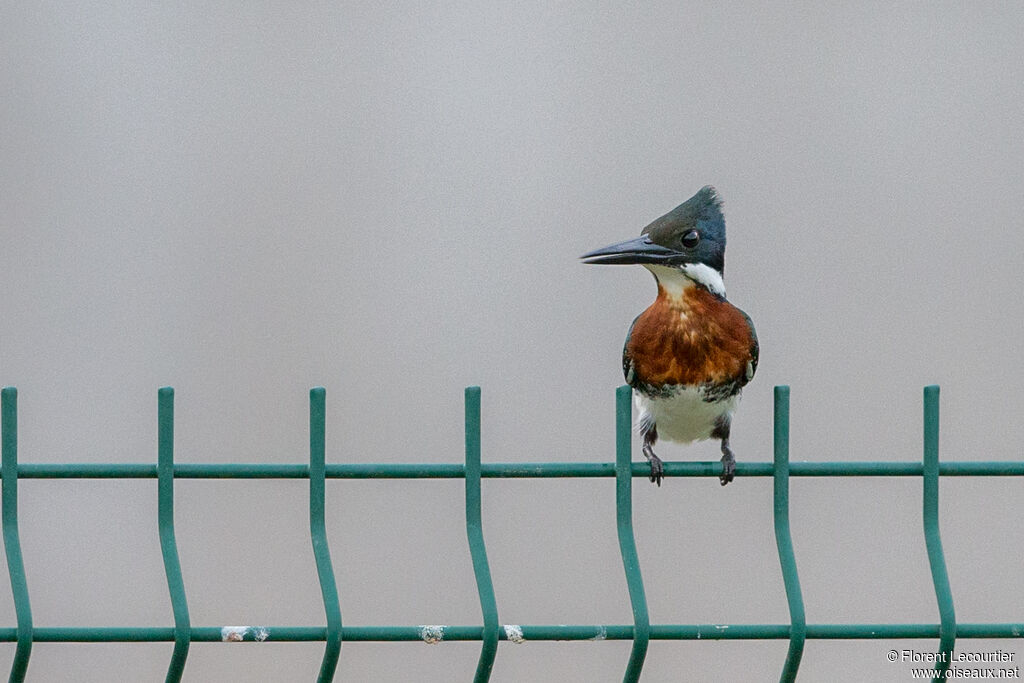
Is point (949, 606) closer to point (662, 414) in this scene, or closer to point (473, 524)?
point (473, 524)

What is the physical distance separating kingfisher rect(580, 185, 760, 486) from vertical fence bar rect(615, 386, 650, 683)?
3.72 ft

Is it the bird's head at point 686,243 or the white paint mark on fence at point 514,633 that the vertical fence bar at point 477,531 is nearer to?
the white paint mark on fence at point 514,633

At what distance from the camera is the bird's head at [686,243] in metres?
3.09

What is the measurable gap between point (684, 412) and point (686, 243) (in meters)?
0.49

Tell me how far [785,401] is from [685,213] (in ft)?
3.81

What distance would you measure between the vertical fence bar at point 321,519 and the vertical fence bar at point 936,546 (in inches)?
38.9

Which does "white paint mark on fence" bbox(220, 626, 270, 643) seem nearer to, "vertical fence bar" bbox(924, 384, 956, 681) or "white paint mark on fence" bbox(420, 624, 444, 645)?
"white paint mark on fence" bbox(420, 624, 444, 645)

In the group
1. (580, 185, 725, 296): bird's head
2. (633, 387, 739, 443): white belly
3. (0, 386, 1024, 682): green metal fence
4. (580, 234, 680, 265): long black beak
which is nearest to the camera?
(0, 386, 1024, 682): green metal fence

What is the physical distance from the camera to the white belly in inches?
130

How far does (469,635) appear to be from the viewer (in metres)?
1.96

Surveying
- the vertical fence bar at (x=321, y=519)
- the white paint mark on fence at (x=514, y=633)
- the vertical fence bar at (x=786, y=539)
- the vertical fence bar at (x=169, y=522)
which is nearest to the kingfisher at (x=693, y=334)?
the vertical fence bar at (x=786, y=539)

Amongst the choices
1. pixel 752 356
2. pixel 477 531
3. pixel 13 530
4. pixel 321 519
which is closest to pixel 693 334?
pixel 752 356

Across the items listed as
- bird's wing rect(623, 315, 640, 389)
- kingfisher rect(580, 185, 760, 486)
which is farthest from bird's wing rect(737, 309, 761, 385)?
bird's wing rect(623, 315, 640, 389)

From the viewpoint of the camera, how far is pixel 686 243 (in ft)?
10.3
